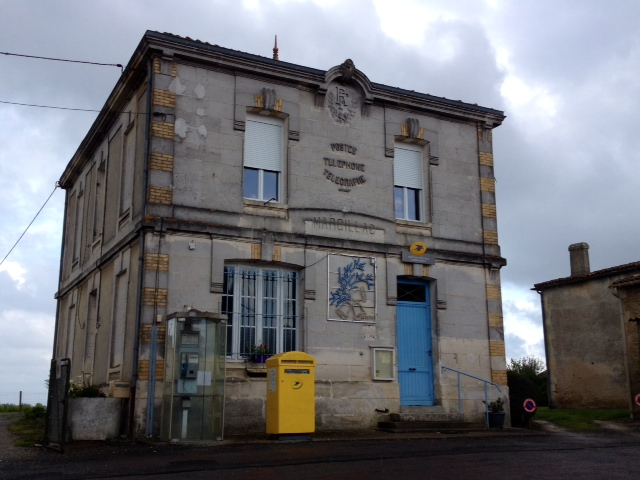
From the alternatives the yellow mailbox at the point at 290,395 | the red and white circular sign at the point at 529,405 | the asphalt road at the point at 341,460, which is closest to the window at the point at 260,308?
the yellow mailbox at the point at 290,395

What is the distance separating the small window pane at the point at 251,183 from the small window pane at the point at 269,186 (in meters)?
0.18

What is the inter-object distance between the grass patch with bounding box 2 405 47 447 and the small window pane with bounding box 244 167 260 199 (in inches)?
238

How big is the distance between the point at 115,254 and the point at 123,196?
4.37 feet

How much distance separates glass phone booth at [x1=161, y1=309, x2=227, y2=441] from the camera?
13.1m

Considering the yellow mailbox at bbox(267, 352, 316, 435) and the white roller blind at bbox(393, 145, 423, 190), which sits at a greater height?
the white roller blind at bbox(393, 145, 423, 190)

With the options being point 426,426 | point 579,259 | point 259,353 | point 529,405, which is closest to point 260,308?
point 259,353

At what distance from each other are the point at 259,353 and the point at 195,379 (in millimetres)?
2091

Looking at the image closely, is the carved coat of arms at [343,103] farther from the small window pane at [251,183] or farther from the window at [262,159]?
A: the small window pane at [251,183]

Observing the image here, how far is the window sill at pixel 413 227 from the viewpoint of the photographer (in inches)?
685

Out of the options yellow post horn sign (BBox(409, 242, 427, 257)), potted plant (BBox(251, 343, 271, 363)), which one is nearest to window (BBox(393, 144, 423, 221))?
yellow post horn sign (BBox(409, 242, 427, 257))

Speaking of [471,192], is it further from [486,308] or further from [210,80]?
[210,80]

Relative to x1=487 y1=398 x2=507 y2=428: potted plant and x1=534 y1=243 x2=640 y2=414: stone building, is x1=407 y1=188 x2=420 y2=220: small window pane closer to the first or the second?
x1=487 y1=398 x2=507 y2=428: potted plant

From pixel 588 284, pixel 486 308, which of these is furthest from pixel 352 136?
pixel 588 284

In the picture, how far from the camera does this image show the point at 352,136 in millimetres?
17219
